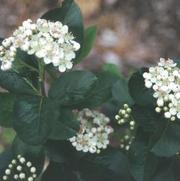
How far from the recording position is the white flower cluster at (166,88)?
1293 mm

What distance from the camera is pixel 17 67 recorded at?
137cm

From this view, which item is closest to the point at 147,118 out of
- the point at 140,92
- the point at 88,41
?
the point at 140,92

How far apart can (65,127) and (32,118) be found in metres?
0.08

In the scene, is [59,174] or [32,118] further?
[59,174]

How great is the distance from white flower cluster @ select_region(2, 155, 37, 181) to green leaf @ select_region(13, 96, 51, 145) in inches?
6.7

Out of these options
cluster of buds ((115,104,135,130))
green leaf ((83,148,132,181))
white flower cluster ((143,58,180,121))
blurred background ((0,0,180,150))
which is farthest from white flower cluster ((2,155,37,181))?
blurred background ((0,0,180,150))

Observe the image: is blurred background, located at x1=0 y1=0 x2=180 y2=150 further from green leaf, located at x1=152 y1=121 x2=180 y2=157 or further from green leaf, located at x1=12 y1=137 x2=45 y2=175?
green leaf, located at x1=152 y1=121 x2=180 y2=157

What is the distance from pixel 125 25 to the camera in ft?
11.4

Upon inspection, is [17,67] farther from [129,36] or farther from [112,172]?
[129,36]

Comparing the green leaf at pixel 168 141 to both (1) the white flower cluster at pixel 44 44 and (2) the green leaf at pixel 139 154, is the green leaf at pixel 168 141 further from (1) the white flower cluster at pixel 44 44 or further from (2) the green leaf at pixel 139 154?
(1) the white flower cluster at pixel 44 44

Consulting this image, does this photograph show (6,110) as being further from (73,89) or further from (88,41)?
(88,41)

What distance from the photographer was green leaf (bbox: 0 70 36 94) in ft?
4.59

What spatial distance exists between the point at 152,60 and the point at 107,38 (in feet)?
0.94

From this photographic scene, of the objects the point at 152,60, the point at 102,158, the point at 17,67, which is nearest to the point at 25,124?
the point at 17,67
